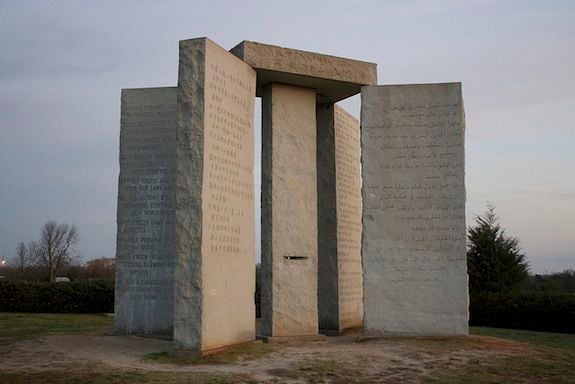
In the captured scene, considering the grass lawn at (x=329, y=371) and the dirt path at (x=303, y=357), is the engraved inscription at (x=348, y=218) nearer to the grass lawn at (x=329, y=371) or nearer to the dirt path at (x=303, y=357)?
the dirt path at (x=303, y=357)

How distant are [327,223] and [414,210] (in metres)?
2.28

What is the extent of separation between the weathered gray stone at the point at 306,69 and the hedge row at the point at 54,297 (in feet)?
36.0

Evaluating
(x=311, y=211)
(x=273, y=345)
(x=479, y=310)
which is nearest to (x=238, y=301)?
(x=273, y=345)

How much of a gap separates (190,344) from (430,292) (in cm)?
464

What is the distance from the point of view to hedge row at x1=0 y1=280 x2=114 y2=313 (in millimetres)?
19484

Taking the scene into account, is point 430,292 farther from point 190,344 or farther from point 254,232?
point 190,344

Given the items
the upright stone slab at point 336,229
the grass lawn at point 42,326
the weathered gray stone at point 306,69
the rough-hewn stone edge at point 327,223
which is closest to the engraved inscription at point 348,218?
the upright stone slab at point 336,229

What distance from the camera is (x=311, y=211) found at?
11.6 m

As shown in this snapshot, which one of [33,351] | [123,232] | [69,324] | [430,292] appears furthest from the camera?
[69,324]

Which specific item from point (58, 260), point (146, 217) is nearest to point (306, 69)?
point (146, 217)

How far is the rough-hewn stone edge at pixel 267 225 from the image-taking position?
1092cm

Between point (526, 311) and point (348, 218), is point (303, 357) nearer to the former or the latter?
point (348, 218)

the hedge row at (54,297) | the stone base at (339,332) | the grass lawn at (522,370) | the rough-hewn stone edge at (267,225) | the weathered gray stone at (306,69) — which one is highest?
the weathered gray stone at (306,69)

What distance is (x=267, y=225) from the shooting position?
11094mm
